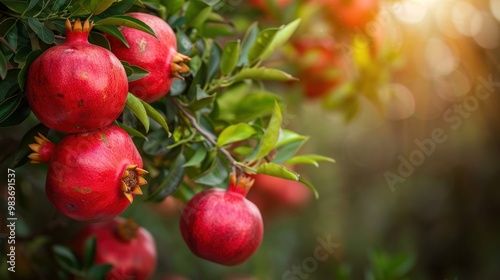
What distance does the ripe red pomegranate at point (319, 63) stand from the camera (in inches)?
62.5

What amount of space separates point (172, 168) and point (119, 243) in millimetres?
274

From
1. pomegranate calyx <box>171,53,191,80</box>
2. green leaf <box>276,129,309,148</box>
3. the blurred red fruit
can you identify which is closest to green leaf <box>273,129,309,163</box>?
green leaf <box>276,129,309,148</box>

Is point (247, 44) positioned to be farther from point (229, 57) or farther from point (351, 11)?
point (351, 11)

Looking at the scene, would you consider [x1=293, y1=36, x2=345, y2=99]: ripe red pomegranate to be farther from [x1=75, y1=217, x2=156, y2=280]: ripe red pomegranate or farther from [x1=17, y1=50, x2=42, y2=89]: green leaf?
[x1=17, y1=50, x2=42, y2=89]: green leaf

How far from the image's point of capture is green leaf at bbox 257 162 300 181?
832 millimetres

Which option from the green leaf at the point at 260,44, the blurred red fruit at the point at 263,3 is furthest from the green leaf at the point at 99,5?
the blurred red fruit at the point at 263,3

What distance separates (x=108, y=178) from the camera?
→ 74 cm

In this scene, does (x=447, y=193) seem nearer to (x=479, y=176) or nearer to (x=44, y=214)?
(x=479, y=176)

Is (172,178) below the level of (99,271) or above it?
above

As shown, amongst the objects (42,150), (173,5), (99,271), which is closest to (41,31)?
(42,150)

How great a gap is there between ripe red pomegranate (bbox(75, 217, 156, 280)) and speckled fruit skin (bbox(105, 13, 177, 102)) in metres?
0.39

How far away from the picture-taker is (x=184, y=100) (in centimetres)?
95

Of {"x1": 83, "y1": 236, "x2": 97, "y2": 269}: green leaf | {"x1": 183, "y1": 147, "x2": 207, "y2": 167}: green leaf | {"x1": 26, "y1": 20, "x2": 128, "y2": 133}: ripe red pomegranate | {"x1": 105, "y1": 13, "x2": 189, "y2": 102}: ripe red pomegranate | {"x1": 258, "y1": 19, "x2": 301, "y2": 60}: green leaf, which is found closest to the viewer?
{"x1": 26, "y1": 20, "x2": 128, "y2": 133}: ripe red pomegranate

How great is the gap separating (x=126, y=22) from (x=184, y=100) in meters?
0.23
